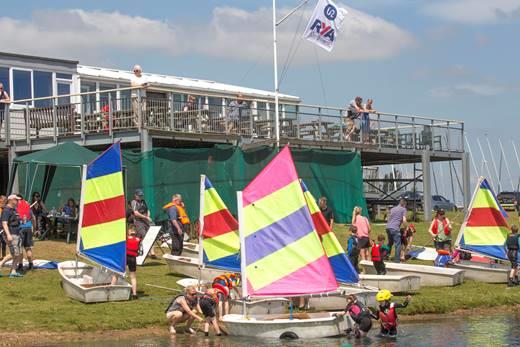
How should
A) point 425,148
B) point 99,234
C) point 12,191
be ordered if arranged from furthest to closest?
1. point 425,148
2. point 12,191
3. point 99,234

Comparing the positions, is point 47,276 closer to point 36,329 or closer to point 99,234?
point 99,234

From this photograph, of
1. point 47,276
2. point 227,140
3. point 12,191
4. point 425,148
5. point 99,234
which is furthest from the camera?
point 425,148

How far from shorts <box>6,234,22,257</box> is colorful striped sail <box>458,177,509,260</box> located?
444 inches

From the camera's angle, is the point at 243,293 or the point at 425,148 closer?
the point at 243,293

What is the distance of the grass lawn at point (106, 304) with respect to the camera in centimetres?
1847

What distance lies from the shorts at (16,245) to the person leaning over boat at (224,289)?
5.03 meters

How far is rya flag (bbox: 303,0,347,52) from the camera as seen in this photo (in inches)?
1276

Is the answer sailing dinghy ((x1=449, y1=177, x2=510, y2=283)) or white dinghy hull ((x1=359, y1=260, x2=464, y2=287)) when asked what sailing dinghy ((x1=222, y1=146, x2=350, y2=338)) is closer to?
white dinghy hull ((x1=359, y1=260, x2=464, y2=287))

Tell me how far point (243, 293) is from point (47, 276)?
20.1ft

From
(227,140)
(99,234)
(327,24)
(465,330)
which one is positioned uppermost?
(327,24)

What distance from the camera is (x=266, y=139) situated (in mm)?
33562

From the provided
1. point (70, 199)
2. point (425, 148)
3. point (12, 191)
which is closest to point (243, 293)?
point (70, 199)

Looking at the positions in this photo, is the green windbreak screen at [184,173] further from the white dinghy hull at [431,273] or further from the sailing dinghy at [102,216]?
the sailing dinghy at [102,216]

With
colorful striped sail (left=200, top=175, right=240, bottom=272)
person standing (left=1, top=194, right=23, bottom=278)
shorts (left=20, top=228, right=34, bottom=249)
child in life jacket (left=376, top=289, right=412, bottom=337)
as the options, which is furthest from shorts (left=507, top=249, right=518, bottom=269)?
person standing (left=1, top=194, right=23, bottom=278)
